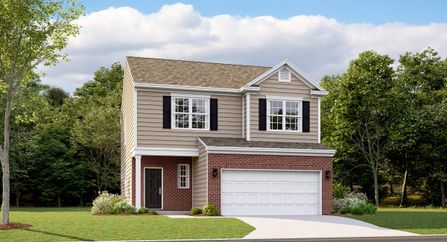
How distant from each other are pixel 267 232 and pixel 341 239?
9.15 ft

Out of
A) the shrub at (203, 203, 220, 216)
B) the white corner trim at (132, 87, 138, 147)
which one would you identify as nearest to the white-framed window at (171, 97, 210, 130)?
the white corner trim at (132, 87, 138, 147)

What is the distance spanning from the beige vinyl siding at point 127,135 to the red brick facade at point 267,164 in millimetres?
4808

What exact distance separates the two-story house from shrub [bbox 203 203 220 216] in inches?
12.6

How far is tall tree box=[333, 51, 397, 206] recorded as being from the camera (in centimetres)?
4206

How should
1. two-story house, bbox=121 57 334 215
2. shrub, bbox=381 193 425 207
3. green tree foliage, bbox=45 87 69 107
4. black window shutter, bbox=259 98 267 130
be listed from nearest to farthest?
two-story house, bbox=121 57 334 215 < black window shutter, bbox=259 98 267 130 < shrub, bbox=381 193 425 207 < green tree foliage, bbox=45 87 69 107

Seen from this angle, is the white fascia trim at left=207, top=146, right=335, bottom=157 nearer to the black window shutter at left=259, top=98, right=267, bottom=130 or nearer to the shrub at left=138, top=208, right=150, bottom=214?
the black window shutter at left=259, top=98, right=267, bottom=130

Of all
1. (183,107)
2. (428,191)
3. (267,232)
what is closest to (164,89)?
(183,107)

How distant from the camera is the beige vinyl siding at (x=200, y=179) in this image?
93.3 ft

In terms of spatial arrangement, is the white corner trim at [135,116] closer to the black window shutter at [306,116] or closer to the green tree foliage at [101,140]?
the black window shutter at [306,116]

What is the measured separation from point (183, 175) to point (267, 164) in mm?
5162

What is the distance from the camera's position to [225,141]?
96.8 feet

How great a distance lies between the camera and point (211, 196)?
90.8 feet

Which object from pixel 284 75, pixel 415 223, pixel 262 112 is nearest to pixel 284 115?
pixel 262 112

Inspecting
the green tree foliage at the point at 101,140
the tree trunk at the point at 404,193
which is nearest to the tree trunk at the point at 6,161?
the green tree foliage at the point at 101,140
